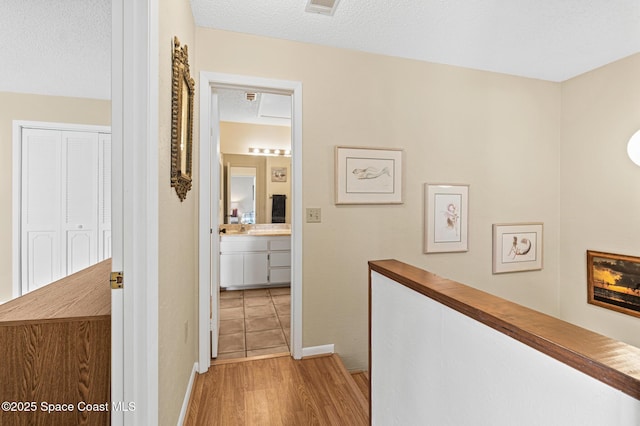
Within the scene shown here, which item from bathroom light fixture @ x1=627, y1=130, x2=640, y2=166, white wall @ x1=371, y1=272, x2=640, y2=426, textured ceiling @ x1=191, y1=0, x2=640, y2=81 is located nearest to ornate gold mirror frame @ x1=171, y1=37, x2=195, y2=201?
textured ceiling @ x1=191, y1=0, x2=640, y2=81

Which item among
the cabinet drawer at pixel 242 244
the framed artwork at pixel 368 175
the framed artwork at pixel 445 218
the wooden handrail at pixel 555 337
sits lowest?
the cabinet drawer at pixel 242 244

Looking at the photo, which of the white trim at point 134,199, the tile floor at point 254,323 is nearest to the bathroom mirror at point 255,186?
the tile floor at point 254,323

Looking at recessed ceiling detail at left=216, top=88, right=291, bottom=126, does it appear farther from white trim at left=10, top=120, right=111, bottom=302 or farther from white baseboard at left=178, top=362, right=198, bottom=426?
white baseboard at left=178, top=362, right=198, bottom=426

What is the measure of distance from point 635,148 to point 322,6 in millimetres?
2663

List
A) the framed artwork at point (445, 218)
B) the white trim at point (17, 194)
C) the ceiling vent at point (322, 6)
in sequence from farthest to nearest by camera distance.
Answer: the white trim at point (17, 194) → the framed artwork at point (445, 218) → the ceiling vent at point (322, 6)

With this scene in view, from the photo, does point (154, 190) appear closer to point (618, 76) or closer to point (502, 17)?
point (502, 17)

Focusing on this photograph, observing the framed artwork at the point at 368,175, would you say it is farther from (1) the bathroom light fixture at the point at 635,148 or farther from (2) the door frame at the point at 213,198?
(1) the bathroom light fixture at the point at 635,148

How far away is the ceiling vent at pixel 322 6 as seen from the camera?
183 cm

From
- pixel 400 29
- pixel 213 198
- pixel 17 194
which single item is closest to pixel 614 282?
pixel 400 29

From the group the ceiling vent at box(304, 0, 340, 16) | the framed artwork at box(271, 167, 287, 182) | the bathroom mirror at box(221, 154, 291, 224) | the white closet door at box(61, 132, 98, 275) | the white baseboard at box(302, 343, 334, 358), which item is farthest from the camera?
the framed artwork at box(271, 167, 287, 182)

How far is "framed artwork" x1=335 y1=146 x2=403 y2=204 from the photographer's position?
7.80 ft

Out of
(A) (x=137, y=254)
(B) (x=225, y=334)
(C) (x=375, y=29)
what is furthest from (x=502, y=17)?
(B) (x=225, y=334)

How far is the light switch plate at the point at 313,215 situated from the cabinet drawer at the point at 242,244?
203cm

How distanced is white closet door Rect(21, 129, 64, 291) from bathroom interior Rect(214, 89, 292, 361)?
1.74m
